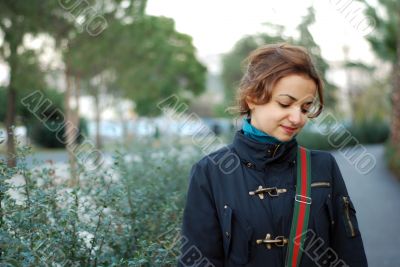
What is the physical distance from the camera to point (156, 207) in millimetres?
3928

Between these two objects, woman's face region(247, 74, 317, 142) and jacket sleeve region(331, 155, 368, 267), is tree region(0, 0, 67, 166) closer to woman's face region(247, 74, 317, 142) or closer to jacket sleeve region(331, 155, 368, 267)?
woman's face region(247, 74, 317, 142)

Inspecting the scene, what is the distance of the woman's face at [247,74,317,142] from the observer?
2.09m

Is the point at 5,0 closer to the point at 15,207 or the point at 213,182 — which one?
the point at 15,207

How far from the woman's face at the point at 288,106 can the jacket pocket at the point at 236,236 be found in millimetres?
356

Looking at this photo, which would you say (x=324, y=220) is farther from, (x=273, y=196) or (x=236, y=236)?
(x=236, y=236)

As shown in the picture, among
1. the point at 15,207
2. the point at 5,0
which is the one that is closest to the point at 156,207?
the point at 15,207

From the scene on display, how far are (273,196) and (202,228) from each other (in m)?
0.30

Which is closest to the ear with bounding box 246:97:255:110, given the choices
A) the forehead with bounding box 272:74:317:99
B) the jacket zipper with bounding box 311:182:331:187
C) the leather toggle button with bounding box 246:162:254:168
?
the forehead with bounding box 272:74:317:99

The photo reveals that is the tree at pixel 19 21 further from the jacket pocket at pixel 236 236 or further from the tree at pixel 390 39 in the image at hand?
the jacket pocket at pixel 236 236

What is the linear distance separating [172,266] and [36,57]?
1366cm

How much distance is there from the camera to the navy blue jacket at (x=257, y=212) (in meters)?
2.10

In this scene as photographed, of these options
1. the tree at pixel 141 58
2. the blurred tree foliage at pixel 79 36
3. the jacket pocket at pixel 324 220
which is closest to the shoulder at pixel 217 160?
the jacket pocket at pixel 324 220

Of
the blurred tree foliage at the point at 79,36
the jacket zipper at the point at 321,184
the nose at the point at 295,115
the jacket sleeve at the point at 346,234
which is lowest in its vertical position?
the jacket sleeve at the point at 346,234

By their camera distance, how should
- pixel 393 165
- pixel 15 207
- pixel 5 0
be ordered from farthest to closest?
pixel 5 0 < pixel 393 165 < pixel 15 207
